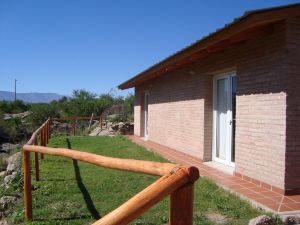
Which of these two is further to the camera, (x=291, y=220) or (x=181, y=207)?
(x=291, y=220)

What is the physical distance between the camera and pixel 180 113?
11.5m

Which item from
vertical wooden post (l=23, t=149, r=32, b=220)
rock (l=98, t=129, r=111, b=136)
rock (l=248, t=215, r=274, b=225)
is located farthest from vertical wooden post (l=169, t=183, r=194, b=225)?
rock (l=98, t=129, r=111, b=136)

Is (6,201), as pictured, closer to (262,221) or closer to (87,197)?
(87,197)

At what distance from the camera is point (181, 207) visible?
201 centimetres

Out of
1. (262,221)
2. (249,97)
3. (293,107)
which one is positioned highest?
(249,97)

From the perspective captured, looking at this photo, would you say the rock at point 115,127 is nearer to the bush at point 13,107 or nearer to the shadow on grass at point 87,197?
the shadow on grass at point 87,197

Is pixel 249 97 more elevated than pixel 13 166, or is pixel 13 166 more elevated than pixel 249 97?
pixel 249 97

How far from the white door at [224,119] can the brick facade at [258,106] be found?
0.21 metres

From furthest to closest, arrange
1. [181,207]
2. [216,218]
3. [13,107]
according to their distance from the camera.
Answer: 1. [13,107]
2. [216,218]
3. [181,207]

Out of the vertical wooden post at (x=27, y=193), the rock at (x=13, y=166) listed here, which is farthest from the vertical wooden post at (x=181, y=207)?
the rock at (x=13, y=166)

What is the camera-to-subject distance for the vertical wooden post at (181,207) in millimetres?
2008

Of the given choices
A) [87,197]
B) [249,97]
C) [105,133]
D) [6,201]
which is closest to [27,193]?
[87,197]

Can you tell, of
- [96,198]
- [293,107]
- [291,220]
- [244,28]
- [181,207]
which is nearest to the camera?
[181,207]

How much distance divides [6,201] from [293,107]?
5018 millimetres
